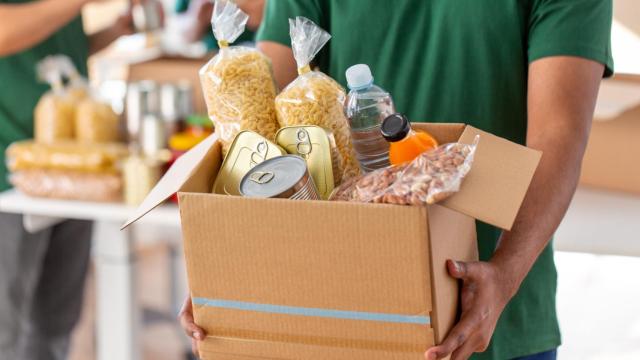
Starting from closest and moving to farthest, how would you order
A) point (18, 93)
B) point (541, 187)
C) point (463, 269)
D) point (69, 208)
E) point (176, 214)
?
point (463, 269), point (541, 187), point (176, 214), point (69, 208), point (18, 93)

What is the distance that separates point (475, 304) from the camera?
0.91 m

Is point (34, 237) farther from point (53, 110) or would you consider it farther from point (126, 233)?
point (53, 110)

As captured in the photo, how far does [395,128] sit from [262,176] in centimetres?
14

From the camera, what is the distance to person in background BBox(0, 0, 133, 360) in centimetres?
239

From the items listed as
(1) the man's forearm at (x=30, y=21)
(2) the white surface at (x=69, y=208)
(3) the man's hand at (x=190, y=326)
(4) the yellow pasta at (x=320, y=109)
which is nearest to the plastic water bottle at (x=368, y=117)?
(4) the yellow pasta at (x=320, y=109)

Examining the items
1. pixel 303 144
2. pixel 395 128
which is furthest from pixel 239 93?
pixel 395 128

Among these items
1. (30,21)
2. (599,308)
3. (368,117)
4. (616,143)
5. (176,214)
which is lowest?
(599,308)

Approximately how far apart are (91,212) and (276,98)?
1.48m

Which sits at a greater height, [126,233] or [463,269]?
[463,269]

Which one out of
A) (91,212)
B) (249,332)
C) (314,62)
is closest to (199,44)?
(91,212)

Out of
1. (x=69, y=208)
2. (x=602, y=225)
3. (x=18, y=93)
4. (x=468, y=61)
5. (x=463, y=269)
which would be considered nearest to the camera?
(x=463, y=269)

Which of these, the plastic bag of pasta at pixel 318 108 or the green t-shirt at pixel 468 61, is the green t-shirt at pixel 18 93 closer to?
the green t-shirt at pixel 468 61

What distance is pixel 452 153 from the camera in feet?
2.68

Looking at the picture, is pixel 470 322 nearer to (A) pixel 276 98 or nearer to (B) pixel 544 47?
(A) pixel 276 98
